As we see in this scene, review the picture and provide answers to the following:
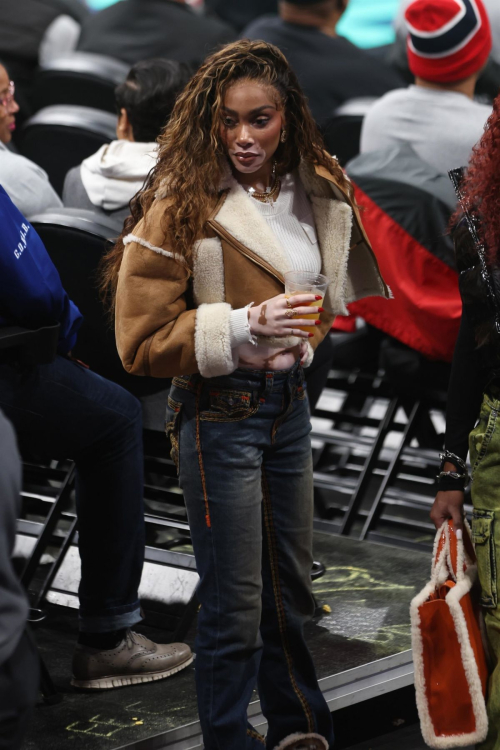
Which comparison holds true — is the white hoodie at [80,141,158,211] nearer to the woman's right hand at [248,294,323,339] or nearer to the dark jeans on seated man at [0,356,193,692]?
the dark jeans on seated man at [0,356,193,692]

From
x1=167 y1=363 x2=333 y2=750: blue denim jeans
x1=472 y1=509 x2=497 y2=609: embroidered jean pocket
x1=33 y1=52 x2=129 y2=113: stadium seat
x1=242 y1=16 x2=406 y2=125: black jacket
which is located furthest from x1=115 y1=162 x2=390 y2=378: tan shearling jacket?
x1=242 y1=16 x2=406 y2=125: black jacket

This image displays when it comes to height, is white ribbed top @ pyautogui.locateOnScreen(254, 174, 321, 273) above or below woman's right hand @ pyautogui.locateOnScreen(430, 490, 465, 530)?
above

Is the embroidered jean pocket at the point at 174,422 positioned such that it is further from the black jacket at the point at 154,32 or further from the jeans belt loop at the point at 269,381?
the black jacket at the point at 154,32

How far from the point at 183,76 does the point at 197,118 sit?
3.78 ft

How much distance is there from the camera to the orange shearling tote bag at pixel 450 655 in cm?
199

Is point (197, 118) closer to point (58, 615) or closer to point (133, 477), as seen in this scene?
point (133, 477)

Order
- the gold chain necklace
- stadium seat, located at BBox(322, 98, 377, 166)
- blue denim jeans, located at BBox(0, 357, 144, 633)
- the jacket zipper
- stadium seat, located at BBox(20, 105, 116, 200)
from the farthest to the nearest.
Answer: stadium seat, located at BBox(322, 98, 377, 166) → stadium seat, located at BBox(20, 105, 116, 200) → blue denim jeans, located at BBox(0, 357, 144, 633) → the gold chain necklace → the jacket zipper

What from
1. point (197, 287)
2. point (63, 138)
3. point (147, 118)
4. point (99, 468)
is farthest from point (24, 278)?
point (63, 138)

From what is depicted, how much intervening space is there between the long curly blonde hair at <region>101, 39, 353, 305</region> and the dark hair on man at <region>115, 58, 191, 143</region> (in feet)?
3.22

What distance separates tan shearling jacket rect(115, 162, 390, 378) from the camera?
6.57ft

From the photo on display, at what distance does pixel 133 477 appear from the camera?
8.42ft


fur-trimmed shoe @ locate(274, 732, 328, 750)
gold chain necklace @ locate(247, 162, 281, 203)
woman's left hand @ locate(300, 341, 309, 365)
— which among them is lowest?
fur-trimmed shoe @ locate(274, 732, 328, 750)

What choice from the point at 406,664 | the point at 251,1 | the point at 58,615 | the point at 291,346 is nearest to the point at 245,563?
the point at 291,346

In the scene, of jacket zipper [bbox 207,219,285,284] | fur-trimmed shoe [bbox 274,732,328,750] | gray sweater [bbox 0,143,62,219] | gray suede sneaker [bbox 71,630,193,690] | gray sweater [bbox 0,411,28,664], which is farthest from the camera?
gray sweater [bbox 0,143,62,219]
